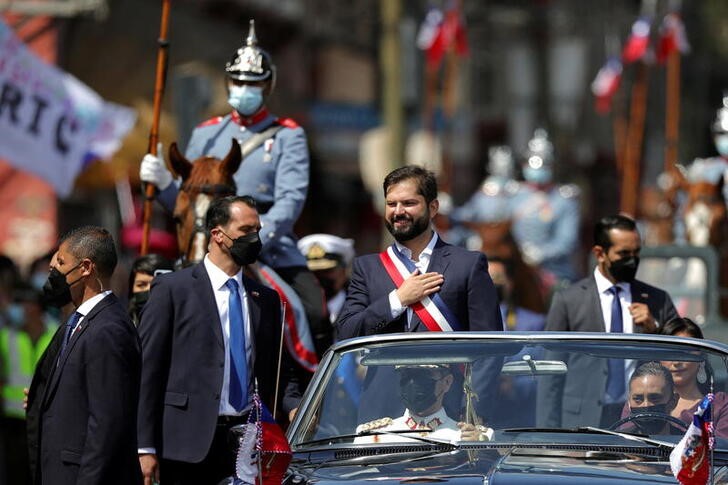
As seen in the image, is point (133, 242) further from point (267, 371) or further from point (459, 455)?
point (459, 455)

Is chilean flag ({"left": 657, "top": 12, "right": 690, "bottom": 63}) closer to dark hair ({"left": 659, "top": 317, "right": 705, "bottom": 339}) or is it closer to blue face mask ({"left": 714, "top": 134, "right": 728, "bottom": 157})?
blue face mask ({"left": 714, "top": 134, "right": 728, "bottom": 157})

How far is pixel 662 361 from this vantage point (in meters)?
7.76

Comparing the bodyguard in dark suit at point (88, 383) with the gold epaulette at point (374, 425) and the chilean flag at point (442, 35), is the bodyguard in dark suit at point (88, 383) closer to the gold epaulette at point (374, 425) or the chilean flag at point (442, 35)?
the gold epaulette at point (374, 425)

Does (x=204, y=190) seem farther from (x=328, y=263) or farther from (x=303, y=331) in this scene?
(x=328, y=263)

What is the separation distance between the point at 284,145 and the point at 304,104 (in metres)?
25.7

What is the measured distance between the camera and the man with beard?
8.77 m

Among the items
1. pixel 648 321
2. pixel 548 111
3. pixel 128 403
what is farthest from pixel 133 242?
pixel 548 111

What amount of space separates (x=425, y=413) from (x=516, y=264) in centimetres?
822

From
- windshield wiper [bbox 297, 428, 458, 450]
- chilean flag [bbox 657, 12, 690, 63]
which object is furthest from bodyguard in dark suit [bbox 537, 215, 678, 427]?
chilean flag [bbox 657, 12, 690, 63]

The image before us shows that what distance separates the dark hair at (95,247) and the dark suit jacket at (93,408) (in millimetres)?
252

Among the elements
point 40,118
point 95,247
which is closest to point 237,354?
point 95,247

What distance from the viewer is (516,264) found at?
625 inches

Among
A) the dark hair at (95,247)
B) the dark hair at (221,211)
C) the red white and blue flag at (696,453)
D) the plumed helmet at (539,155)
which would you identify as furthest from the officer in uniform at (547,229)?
the red white and blue flag at (696,453)

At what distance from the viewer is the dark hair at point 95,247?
8328 mm
